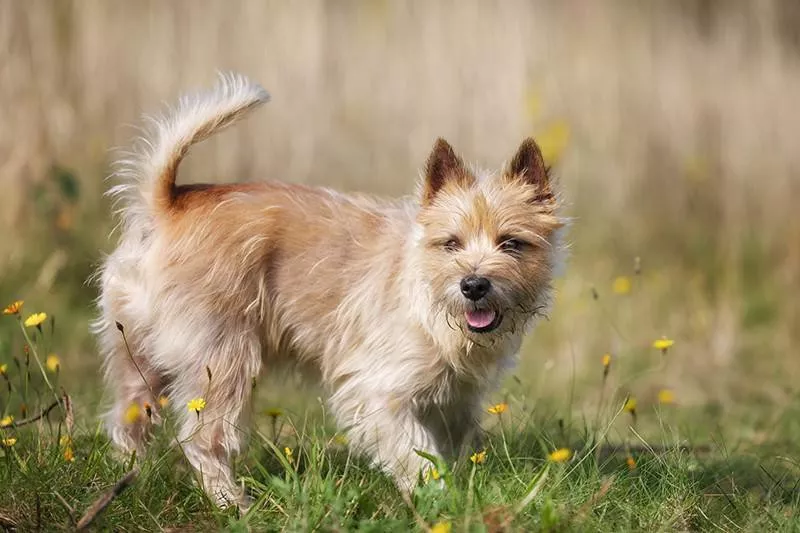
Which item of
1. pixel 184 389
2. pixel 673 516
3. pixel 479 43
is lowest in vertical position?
pixel 673 516

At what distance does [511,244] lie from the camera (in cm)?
414

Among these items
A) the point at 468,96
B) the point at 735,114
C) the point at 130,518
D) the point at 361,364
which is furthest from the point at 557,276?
the point at 735,114

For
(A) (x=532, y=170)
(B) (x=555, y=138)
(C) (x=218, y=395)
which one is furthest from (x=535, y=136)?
(C) (x=218, y=395)

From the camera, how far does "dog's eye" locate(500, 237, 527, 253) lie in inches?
162

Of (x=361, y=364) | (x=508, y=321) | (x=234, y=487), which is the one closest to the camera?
(x=234, y=487)

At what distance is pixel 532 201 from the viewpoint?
4.30m

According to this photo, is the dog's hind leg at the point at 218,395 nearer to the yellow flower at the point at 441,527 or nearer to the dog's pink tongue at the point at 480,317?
the dog's pink tongue at the point at 480,317

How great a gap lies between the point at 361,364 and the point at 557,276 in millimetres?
890

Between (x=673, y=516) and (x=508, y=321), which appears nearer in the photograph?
(x=673, y=516)

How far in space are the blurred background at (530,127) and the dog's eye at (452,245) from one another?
120 inches

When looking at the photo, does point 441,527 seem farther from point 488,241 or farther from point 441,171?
point 441,171

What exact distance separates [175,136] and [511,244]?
1.43 meters

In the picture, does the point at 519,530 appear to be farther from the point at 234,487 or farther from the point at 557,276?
the point at 557,276

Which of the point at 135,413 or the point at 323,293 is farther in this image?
the point at 323,293
